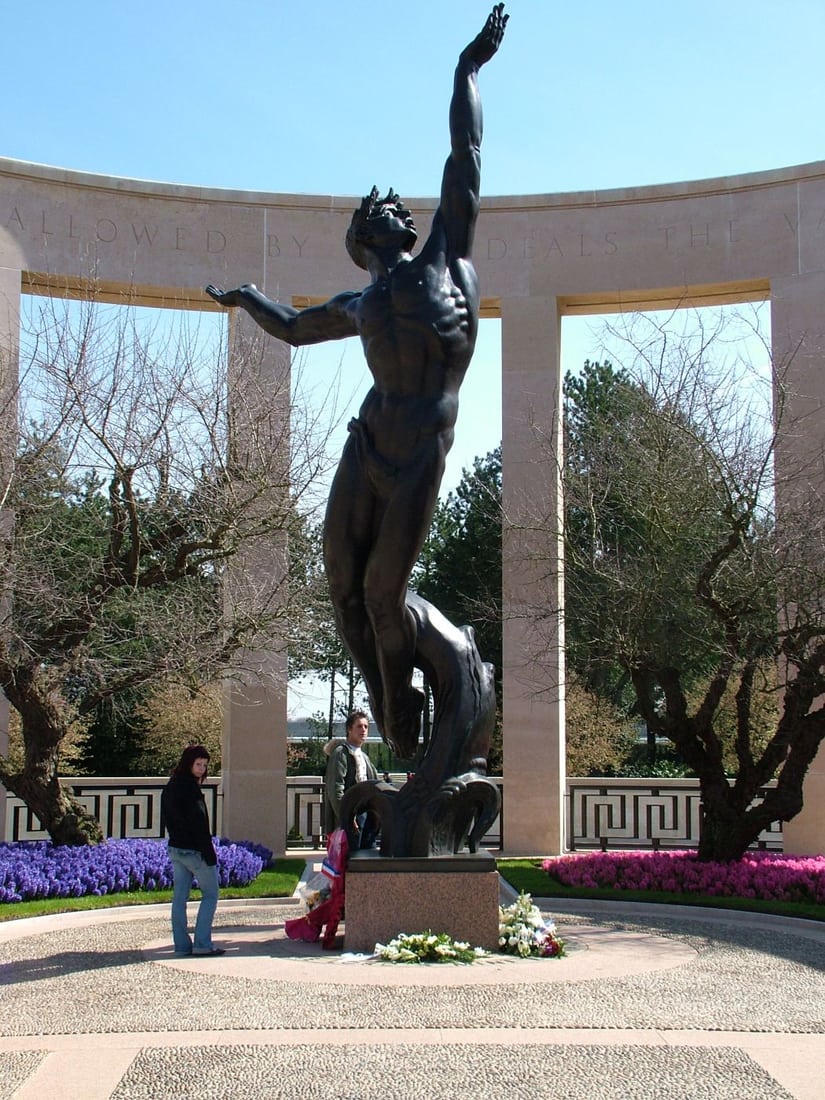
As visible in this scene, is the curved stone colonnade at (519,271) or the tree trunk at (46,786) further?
the curved stone colonnade at (519,271)

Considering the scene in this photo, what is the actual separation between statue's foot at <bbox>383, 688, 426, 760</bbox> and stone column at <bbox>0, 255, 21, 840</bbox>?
551cm

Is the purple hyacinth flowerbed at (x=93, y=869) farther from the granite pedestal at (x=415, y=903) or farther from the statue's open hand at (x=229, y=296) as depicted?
the statue's open hand at (x=229, y=296)

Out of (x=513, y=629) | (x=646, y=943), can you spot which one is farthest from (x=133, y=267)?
(x=646, y=943)

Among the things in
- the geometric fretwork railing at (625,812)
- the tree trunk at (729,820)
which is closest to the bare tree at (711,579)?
the tree trunk at (729,820)

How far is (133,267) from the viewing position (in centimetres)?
1597

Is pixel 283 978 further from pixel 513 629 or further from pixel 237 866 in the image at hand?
pixel 513 629

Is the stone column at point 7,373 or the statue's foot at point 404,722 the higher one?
the stone column at point 7,373

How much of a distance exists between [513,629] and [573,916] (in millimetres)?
6524

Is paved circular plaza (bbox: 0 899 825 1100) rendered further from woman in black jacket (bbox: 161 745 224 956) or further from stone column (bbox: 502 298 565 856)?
stone column (bbox: 502 298 565 856)

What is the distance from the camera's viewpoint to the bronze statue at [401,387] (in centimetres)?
736

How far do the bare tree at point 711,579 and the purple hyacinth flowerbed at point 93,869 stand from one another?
4566 mm

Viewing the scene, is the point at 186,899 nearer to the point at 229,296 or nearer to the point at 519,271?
the point at 229,296

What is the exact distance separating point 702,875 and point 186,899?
5.96 metres

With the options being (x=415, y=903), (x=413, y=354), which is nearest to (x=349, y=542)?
(x=413, y=354)
